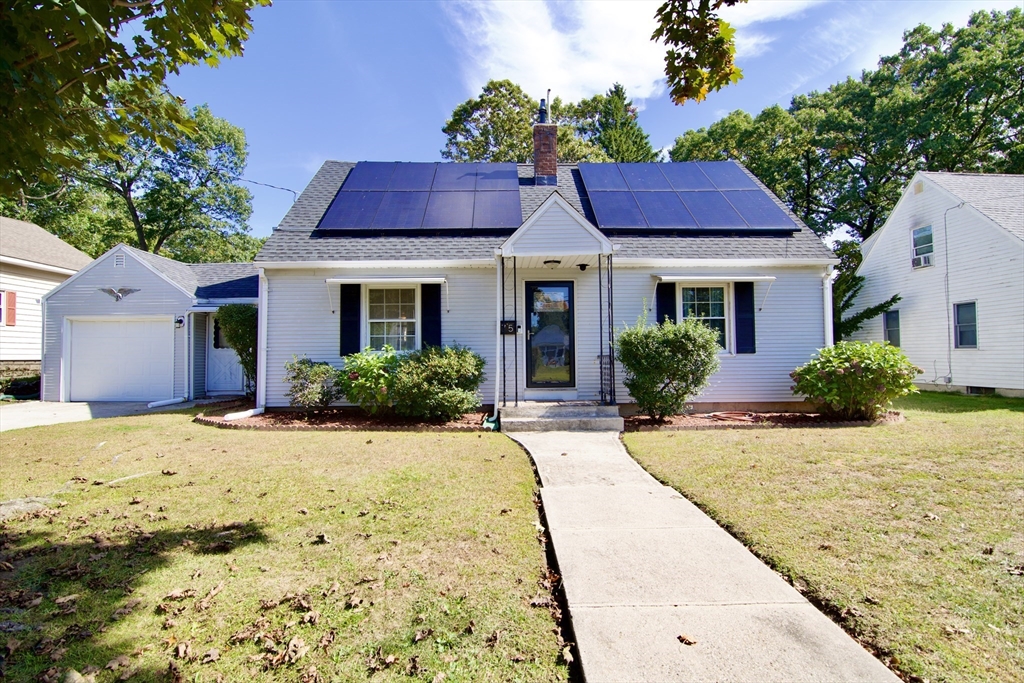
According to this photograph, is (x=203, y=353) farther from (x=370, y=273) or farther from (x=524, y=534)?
(x=524, y=534)

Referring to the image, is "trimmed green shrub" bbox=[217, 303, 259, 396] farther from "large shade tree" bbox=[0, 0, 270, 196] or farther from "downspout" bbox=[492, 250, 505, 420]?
"large shade tree" bbox=[0, 0, 270, 196]

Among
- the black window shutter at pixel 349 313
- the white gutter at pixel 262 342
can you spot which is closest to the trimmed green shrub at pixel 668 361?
the black window shutter at pixel 349 313

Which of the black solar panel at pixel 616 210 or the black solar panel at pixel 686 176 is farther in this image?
the black solar panel at pixel 686 176

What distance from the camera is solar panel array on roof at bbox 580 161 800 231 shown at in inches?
428

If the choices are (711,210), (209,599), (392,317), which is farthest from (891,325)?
(209,599)

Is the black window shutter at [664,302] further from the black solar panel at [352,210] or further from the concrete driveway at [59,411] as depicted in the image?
the concrete driveway at [59,411]

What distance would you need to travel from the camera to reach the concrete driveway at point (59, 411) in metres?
9.84

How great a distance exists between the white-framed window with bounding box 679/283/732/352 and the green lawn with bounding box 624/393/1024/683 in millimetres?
3035

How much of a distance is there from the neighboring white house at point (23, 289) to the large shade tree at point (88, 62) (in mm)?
15093

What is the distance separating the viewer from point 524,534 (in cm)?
380

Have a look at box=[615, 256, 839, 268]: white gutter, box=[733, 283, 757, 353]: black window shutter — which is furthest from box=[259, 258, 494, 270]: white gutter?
box=[733, 283, 757, 353]: black window shutter

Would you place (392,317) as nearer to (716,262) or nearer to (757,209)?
(716,262)

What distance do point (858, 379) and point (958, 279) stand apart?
8.82 metres

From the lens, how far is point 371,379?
8859 mm
